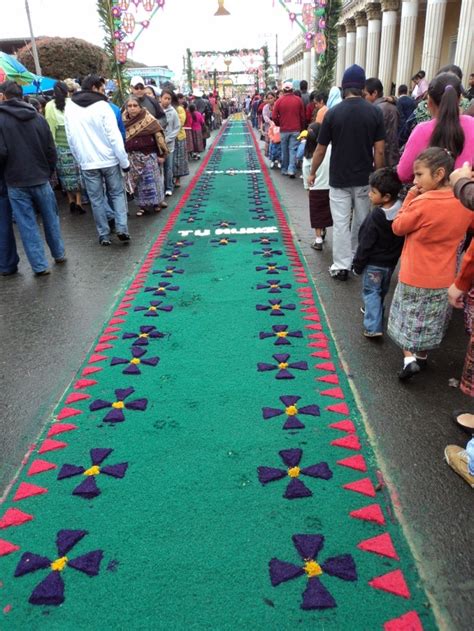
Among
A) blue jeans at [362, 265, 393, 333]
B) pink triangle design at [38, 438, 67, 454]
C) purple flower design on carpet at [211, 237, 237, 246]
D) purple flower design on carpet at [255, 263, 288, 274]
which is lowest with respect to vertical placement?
purple flower design on carpet at [211, 237, 237, 246]

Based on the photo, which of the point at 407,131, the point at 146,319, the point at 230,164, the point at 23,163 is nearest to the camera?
the point at 146,319

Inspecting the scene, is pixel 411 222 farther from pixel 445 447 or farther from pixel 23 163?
pixel 23 163

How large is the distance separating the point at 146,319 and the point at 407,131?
4581 mm

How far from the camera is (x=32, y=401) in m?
3.04

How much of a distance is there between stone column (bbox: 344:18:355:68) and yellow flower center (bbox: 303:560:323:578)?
33.5 m

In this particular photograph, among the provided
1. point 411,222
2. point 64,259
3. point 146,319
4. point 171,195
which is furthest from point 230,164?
point 411,222

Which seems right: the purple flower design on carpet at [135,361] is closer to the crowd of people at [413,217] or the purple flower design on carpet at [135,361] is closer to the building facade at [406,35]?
the crowd of people at [413,217]

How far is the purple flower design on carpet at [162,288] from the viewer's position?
181 inches

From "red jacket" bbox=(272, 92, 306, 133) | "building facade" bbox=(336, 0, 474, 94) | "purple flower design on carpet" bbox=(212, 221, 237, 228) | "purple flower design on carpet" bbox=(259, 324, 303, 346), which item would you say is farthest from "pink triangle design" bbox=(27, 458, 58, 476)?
"building facade" bbox=(336, 0, 474, 94)

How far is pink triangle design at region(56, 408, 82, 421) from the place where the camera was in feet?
9.30

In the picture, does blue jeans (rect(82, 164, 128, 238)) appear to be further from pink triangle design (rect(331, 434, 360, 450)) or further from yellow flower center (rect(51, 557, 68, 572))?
yellow flower center (rect(51, 557, 68, 572))

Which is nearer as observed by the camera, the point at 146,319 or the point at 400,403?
the point at 400,403

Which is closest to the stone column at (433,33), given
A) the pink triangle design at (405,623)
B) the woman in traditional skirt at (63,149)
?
the woman in traditional skirt at (63,149)

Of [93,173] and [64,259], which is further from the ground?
[93,173]
